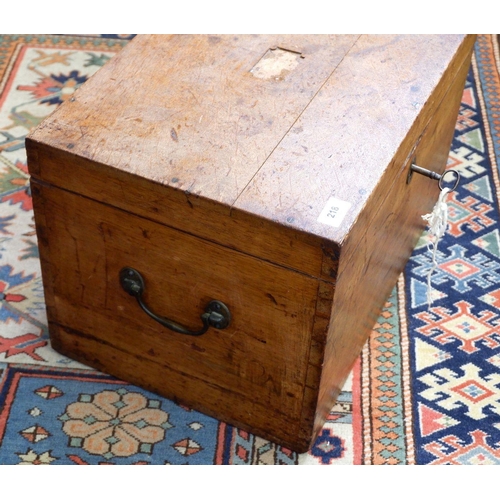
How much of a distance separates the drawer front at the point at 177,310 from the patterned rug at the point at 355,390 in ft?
0.18

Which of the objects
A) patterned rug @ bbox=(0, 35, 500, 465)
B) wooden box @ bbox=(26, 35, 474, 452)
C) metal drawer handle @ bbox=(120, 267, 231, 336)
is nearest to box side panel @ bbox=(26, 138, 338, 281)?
wooden box @ bbox=(26, 35, 474, 452)

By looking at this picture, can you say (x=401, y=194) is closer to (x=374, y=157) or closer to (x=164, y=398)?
(x=374, y=157)

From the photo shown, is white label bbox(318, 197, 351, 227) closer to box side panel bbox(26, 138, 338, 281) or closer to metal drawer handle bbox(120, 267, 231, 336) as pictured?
box side panel bbox(26, 138, 338, 281)

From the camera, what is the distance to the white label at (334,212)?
4.14 feet

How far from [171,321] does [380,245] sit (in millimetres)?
397

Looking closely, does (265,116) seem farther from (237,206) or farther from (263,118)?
(237,206)

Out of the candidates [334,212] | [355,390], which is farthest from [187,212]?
[355,390]

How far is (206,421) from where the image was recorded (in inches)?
64.3

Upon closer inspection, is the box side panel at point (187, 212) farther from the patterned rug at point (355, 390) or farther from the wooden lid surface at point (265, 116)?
the patterned rug at point (355, 390)

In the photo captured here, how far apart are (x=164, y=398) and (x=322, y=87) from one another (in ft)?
2.15

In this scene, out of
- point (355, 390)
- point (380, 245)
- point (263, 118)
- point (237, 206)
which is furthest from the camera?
point (355, 390)

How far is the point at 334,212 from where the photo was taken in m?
1.28

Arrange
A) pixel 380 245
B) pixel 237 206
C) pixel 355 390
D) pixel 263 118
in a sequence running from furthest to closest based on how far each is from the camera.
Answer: pixel 355 390
pixel 380 245
pixel 263 118
pixel 237 206
